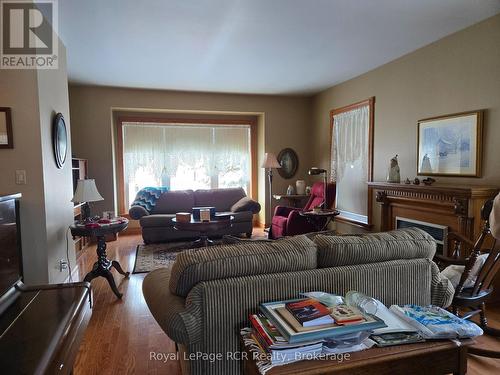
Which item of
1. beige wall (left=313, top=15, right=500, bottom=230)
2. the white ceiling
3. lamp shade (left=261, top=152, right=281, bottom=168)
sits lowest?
lamp shade (left=261, top=152, right=281, bottom=168)

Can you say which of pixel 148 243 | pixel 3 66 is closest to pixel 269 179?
pixel 148 243

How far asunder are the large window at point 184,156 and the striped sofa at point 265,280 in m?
4.72

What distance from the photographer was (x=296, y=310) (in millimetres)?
1208

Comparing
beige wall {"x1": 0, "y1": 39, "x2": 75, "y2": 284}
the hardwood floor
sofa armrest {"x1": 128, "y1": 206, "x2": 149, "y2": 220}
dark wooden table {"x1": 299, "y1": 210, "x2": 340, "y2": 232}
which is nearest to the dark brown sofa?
sofa armrest {"x1": 128, "y1": 206, "x2": 149, "y2": 220}

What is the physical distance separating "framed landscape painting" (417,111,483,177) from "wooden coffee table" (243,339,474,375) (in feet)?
8.05

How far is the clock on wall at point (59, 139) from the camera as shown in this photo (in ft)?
9.60

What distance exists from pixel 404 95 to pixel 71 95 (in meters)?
5.17

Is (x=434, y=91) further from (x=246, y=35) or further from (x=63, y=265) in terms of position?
(x=63, y=265)

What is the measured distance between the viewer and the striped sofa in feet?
4.31

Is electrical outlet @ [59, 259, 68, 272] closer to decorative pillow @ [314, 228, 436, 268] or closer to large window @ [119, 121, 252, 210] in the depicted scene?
decorative pillow @ [314, 228, 436, 268]

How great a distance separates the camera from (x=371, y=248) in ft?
5.16

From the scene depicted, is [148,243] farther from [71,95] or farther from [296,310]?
[296,310]

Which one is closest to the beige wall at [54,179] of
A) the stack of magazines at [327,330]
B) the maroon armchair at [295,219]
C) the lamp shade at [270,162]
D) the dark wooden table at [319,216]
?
the stack of magazines at [327,330]

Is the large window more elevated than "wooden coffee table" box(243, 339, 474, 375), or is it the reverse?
the large window
